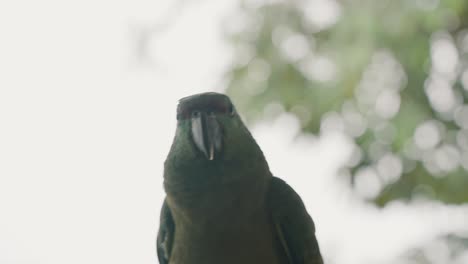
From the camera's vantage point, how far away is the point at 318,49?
94.0 inches

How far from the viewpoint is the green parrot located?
101 centimetres

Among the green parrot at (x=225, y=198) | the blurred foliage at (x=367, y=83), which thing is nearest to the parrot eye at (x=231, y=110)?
the green parrot at (x=225, y=198)

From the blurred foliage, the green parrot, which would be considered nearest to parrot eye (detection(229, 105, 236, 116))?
the green parrot

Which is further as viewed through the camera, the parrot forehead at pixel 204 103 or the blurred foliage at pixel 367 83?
the blurred foliage at pixel 367 83

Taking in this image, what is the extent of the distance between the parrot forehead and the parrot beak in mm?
12

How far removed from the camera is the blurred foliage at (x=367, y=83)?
224 centimetres

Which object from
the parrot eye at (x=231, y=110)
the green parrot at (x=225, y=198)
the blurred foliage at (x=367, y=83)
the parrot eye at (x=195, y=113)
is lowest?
the green parrot at (x=225, y=198)

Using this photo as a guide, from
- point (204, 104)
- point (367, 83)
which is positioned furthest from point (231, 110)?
point (367, 83)

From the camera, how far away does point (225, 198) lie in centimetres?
104

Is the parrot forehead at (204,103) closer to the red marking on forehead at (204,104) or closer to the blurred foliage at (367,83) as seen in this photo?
the red marking on forehead at (204,104)

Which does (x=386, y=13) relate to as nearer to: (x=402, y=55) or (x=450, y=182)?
(x=402, y=55)

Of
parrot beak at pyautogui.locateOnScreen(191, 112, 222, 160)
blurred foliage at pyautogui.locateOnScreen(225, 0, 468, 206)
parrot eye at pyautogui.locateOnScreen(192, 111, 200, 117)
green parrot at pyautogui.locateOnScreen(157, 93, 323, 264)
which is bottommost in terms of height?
green parrot at pyautogui.locateOnScreen(157, 93, 323, 264)

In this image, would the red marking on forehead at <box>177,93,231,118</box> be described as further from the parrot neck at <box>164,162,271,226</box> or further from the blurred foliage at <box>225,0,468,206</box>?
the blurred foliage at <box>225,0,468,206</box>

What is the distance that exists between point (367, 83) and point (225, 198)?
140cm
